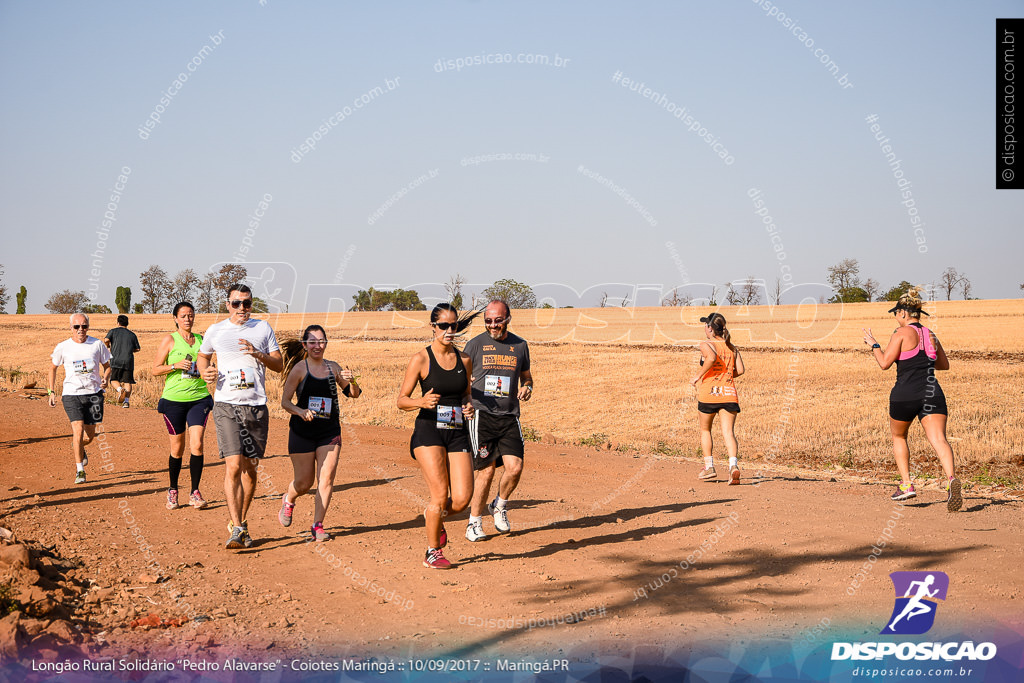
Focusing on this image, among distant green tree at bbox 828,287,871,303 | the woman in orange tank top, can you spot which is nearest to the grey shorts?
the woman in orange tank top

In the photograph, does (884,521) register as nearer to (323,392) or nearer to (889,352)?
(889,352)

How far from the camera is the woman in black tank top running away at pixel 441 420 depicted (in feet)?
22.9

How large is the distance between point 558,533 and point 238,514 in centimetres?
317

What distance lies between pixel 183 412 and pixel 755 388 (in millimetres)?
20475

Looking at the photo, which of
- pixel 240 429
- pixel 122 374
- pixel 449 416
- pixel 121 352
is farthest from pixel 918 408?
pixel 122 374

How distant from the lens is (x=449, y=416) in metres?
7.00

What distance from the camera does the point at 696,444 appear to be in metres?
15.9

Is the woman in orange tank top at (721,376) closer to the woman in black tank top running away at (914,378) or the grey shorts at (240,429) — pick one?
the woman in black tank top running away at (914,378)

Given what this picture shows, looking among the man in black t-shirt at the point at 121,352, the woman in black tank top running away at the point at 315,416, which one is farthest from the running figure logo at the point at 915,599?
the man in black t-shirt at the point at 121,352

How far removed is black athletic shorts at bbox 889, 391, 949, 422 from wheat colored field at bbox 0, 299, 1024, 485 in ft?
11.4

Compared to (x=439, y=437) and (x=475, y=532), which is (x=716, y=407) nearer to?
(x=475, y=532)

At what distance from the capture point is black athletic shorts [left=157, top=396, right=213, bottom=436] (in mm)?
8758

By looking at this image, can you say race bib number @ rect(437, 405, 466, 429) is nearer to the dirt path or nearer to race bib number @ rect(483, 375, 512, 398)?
race bib number @ rect(483, 375, 512, 398)

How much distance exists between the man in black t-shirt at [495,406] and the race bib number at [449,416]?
908 mm
